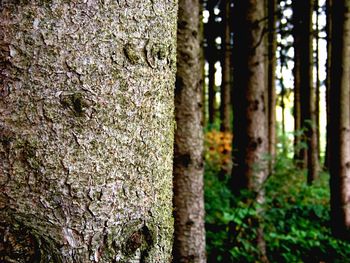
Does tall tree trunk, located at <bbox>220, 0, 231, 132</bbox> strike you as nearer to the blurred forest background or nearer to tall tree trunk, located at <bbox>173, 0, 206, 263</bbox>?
the blurred forest background

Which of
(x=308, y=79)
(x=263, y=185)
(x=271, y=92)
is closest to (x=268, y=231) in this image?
(x=263, y=185)

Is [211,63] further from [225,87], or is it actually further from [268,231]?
[268,231]

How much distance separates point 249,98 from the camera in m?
6.19

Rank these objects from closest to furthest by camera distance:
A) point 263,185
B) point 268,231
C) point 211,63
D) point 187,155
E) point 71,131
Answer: point 71,131 → point 187,155 → point 263,185 → point 268,231 → point 211,63

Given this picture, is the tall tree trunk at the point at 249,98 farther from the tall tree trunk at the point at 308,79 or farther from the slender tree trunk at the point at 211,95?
the slender tree trunk at the point at 211,95

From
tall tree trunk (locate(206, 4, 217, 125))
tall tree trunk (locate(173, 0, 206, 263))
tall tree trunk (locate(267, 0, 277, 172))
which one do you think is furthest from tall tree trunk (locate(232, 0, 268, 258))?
tall tree trunk (locate(206, 4, 217, 125))

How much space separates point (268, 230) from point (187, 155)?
316 centimetres

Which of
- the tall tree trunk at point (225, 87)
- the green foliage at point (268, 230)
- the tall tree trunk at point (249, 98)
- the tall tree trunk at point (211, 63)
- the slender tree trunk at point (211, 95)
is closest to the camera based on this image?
the green foliage at point (268, 230)

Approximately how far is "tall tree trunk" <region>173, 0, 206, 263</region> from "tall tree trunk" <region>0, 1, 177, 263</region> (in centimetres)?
245

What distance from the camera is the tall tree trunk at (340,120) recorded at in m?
6.15

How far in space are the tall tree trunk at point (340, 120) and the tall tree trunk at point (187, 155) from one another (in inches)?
144

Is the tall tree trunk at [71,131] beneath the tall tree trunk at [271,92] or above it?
beneath

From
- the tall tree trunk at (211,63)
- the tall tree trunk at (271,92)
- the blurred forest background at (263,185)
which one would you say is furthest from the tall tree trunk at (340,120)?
the tall tree trunk at (211,63)

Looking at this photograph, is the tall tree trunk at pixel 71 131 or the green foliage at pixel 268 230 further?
the green foliage at pixel 268 230
